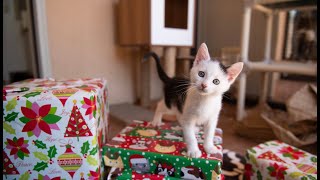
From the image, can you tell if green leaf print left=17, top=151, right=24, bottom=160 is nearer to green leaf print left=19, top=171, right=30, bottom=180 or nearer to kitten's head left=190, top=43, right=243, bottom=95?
green leaf print left=19, top=171, right=30, bottom=180

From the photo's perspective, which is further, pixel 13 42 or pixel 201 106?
pixel 13 42

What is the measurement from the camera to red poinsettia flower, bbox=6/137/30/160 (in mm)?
531

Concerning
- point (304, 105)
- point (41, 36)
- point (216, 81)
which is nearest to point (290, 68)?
point (304, 105)

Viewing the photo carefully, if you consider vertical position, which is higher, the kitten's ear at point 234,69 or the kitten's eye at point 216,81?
the kitten's ear at point 234,69

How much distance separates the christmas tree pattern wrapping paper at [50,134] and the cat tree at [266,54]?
2.45ft

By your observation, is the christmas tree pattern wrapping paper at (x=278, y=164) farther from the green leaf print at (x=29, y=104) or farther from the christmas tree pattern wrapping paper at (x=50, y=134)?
the green leaf print at (x=29, y=104)

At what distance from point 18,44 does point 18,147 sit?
0.97 metres

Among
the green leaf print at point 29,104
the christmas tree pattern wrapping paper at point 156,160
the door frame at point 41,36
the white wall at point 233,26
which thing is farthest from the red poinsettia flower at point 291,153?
the door frame at point 41,36

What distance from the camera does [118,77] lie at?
1.55 meters

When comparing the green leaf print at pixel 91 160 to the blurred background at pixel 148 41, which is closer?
the green leaf print at pixel 91 160

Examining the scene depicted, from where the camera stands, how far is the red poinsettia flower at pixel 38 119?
0.52 m

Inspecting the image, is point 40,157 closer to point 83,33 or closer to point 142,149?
point 142,149

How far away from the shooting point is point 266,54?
54.4 inches

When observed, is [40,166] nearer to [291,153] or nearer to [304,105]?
[291,153]
